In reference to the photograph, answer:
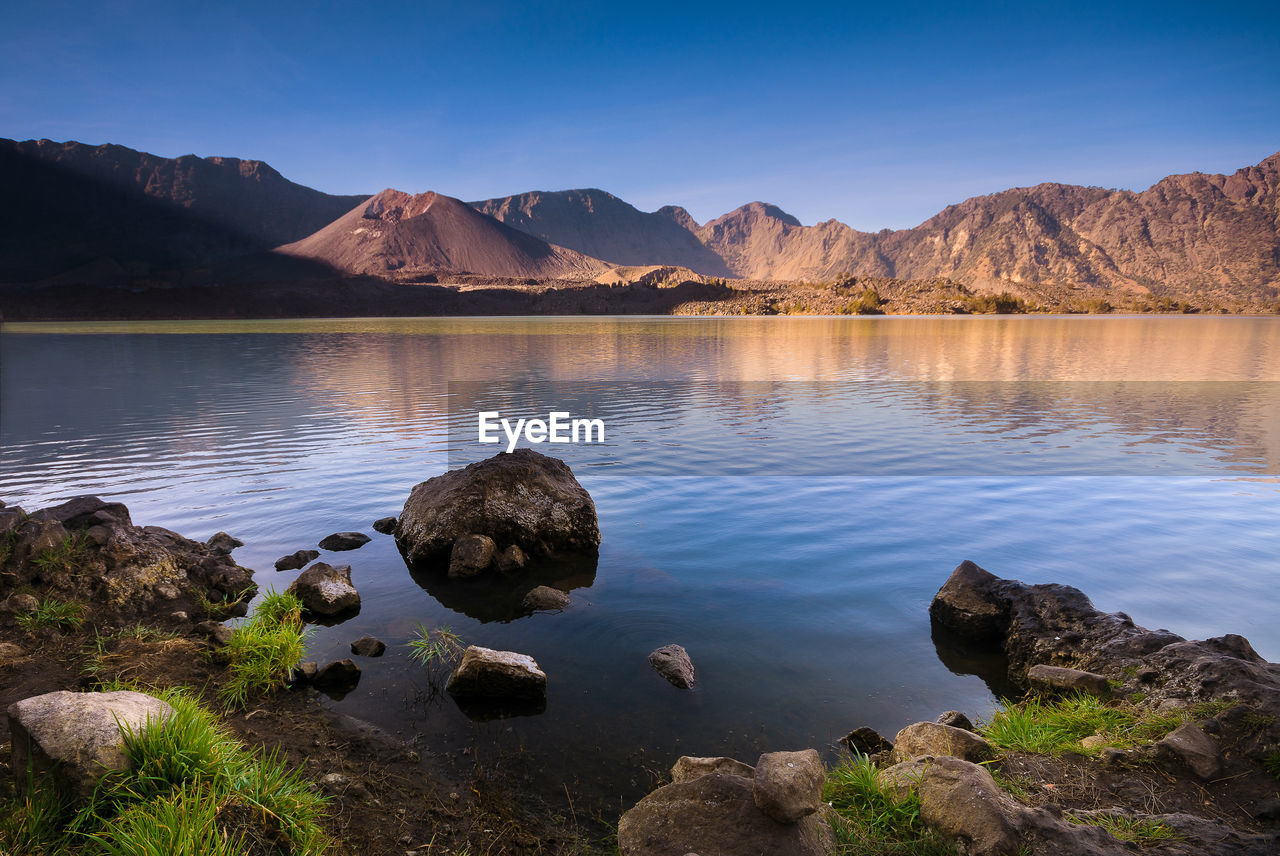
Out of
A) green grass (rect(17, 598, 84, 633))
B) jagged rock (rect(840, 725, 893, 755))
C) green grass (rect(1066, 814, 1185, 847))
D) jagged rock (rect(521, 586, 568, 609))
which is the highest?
green grass (rect(17, 598, 84, 633))

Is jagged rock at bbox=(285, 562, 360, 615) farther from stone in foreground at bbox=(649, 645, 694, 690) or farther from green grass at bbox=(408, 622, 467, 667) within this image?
stone in foreground at bbox=(649, 645, 694, 690)

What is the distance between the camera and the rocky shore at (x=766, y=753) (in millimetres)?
4098

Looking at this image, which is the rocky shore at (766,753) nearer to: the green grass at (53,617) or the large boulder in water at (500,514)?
the green grass at (53,617)

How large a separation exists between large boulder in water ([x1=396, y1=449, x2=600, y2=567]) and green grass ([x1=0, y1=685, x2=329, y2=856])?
6053 mm

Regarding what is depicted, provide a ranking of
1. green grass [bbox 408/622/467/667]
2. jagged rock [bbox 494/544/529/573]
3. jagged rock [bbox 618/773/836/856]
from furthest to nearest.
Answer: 1. jagged rock [bbox 494/544/529/573]
2. green grass [bbox 408/622/467/667]
3. jagged rock [bbox 618/773/836/856]

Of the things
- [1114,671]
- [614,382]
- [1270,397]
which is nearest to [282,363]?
[614,382]

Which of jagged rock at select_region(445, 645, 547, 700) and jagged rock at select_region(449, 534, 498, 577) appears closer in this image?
jagged rock at select_region(445, 645, 547, 700)

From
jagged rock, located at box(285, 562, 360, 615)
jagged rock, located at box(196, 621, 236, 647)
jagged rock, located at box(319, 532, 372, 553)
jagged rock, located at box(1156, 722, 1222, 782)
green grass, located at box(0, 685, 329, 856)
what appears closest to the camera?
green grass, located at box(0, 685, 329, 856)

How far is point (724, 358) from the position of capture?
188 ft

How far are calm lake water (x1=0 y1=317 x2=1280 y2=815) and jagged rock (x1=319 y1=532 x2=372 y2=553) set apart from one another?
29 cm

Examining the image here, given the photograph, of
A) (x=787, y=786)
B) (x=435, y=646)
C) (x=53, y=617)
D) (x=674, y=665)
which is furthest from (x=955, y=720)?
(x=53, y=617)

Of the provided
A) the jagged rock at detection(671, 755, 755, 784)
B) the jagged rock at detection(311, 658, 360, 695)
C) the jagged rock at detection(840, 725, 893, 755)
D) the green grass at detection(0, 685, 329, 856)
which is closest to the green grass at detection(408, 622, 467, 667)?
the jagged rock at detection(311, 658, 360, 695)

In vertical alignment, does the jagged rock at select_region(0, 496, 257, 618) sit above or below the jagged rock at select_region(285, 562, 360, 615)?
above

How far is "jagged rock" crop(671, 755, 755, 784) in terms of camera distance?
16.5 ft
